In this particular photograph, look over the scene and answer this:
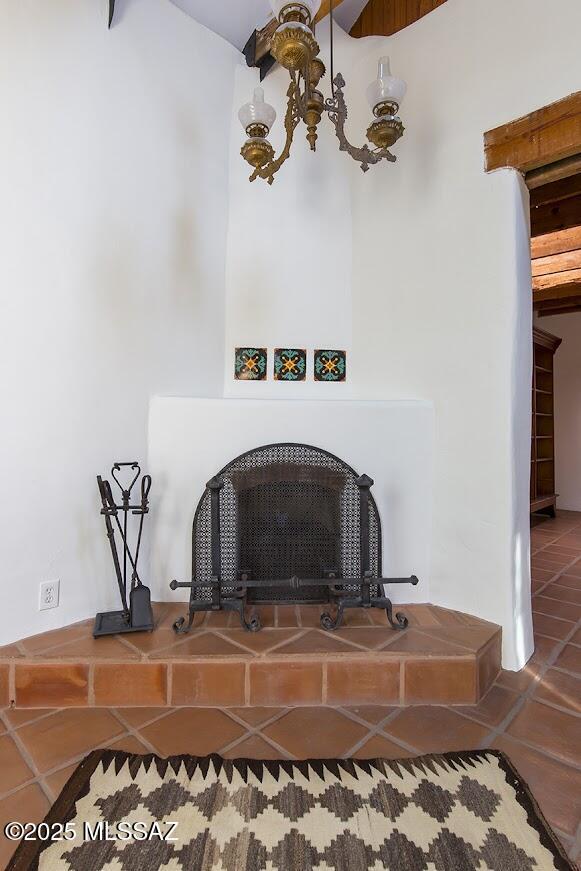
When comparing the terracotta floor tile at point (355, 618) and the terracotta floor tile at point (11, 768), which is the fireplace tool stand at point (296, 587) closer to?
the terracotta floor tile at point (355, 618)

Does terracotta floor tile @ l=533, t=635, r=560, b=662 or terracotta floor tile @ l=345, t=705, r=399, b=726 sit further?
terracotta floor tile @ l=533, t=635, r=560, b=662

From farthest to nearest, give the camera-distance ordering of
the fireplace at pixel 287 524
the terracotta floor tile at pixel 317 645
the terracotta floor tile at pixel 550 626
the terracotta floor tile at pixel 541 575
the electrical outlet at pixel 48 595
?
the terracotta floor tile at pixel 541 575 < the terracotta floor tile at pixel 550 626 < the fireplace at pixel 287 524 < the electrical outlet at pixel 48 595 < the terracotta floor tile at pixel 317 645

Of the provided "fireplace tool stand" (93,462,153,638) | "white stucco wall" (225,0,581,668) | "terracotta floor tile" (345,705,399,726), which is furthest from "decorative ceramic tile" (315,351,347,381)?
"terracotta floor tile" (345,705,399,726)

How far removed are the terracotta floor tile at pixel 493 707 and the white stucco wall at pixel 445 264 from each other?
0.18 m

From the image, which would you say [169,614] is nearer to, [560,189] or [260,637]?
[260,637]

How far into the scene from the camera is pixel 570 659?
1.82 m

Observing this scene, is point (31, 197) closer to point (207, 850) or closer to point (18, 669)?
point (18, 669)

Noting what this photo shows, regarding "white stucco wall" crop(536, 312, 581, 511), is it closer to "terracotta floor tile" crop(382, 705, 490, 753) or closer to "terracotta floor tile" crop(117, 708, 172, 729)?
"terracotta floor tile" crop(382, 705, 490, 753)

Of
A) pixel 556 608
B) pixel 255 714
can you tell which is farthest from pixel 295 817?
pixel 556 608

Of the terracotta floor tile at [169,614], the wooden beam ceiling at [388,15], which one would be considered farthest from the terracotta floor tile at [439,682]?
the wooden beam ceiling at [388,15]

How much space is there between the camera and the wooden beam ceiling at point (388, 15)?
2.14 metres

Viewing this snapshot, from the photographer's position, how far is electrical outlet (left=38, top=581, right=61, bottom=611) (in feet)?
5.54

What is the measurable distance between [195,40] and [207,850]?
3.04 m

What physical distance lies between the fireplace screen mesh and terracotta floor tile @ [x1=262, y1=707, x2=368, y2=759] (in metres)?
0.51
